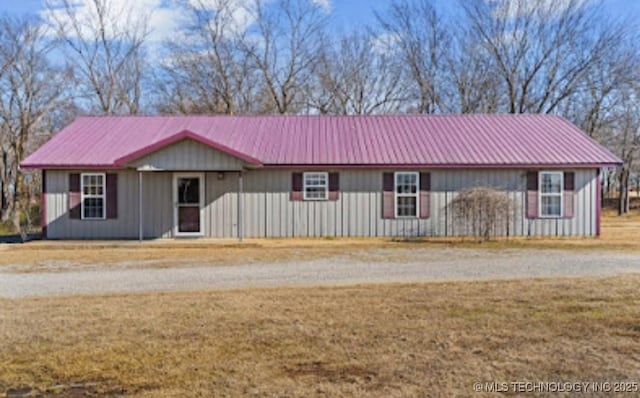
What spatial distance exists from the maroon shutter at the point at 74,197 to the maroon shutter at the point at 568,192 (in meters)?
15.5

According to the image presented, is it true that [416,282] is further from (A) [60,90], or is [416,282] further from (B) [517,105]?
(A) [60,90]

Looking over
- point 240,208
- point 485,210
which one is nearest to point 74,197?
point 240,208

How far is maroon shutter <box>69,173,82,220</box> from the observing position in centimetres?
1783

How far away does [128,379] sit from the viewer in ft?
15.3

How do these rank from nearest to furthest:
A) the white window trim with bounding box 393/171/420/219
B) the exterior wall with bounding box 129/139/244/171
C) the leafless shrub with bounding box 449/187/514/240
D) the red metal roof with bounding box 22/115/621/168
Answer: the exterior wall with bounding box 129/139/244/171 → the leafless shrub with bounding box 449/187/514/240 → the red metal roof with bounding box 22/115/621/168 → the white window trim with bounding box 393/171/420/219

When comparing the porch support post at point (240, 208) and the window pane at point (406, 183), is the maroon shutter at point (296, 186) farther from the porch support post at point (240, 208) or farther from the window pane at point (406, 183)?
the window pane at point (406, 183)

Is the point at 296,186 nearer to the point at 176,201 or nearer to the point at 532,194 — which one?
the point at 176,201

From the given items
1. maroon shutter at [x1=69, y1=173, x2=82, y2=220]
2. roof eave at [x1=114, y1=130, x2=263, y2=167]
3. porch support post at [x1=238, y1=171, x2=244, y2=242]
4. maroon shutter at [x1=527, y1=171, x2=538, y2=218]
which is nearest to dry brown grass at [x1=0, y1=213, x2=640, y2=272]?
porch support post at [x1=238, y1=171, x2=244, y2=242]

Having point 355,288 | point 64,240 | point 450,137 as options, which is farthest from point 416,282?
point 64,240

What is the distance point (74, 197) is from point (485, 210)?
12813mm

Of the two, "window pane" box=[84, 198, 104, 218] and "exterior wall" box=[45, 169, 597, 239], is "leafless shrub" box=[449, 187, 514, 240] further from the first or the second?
"window pane" box=[84, 198, 104, 218]

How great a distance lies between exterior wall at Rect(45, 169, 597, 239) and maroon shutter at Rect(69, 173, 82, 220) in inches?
7.1

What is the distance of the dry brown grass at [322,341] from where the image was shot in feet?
15.0

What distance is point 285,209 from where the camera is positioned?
18.0 meters
